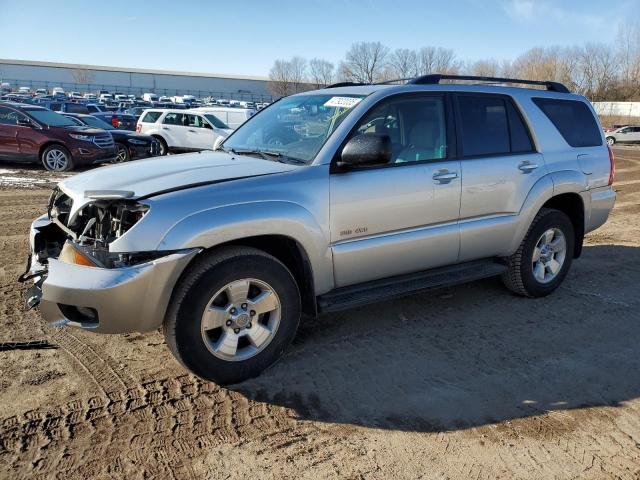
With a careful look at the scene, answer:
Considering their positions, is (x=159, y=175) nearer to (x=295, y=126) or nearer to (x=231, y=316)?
(x=231, y=316)

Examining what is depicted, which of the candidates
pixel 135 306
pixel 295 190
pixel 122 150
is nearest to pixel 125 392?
pixel 135 306

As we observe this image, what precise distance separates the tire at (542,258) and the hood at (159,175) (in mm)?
2492

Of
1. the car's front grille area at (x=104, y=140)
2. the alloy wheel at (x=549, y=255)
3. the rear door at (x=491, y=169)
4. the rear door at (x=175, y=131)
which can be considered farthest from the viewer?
the rear door at (x=175, y=131)

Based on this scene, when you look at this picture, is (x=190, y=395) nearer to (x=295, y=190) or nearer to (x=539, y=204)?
(x=295, y=190)

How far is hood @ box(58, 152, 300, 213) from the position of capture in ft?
10.6

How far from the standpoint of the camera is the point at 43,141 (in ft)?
41.2

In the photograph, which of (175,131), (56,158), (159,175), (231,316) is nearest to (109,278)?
(231,316)

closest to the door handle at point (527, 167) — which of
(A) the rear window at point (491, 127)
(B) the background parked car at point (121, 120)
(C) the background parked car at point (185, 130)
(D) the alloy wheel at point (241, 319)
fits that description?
(A) the rear window at point (491, 127)

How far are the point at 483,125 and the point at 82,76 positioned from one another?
10038 centimetres

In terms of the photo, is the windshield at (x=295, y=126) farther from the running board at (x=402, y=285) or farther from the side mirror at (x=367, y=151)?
the running board at (x=402, y=285)

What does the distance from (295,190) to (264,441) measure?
1.54 metres

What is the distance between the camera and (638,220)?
355 inches

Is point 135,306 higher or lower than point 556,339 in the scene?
higher

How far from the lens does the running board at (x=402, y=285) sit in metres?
3.70
